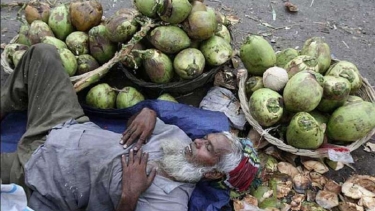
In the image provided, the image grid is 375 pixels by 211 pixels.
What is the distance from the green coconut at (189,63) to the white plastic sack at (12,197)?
72.4 inches

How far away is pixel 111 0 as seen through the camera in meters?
4.64

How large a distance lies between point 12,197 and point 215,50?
2108 millimetres

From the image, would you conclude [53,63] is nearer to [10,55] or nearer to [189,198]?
[10,55]

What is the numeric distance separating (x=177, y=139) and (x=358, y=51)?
2.43 meters

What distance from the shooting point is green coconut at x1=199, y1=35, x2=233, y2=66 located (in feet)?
11.6

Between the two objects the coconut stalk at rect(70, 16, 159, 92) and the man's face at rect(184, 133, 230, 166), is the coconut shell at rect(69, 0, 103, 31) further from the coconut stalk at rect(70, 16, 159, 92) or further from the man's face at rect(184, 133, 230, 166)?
the man's face at rect(184, 133, 230, 166)

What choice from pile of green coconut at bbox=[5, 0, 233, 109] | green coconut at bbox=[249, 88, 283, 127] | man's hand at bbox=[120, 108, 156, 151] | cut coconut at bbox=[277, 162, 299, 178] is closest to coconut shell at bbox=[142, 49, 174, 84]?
pile of green coconut at bbox=[5, 0, 233, 109]

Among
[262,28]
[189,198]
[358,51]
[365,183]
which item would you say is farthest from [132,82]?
[358,51]

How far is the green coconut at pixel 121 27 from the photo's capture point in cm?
348

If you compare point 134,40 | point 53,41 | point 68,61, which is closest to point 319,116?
point 134,40

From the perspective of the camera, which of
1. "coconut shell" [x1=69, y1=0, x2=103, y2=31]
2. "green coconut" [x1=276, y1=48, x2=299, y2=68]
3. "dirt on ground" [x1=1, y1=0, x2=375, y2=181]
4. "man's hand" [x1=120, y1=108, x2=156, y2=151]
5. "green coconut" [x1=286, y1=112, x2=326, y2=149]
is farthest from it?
"dirt on ground" [x1=1, y1=0, x2=375, y2=181]

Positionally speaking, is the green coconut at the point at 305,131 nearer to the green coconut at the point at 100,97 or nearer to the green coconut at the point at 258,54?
the green coconut at the point at 258,54

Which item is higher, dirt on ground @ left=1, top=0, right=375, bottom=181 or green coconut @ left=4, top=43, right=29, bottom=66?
green coconut @ left=4, top=43, right=29, bottom=66

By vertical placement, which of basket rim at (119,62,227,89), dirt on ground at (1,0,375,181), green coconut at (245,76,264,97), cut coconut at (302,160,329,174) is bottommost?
cut coconut at (302,160,329,174)
